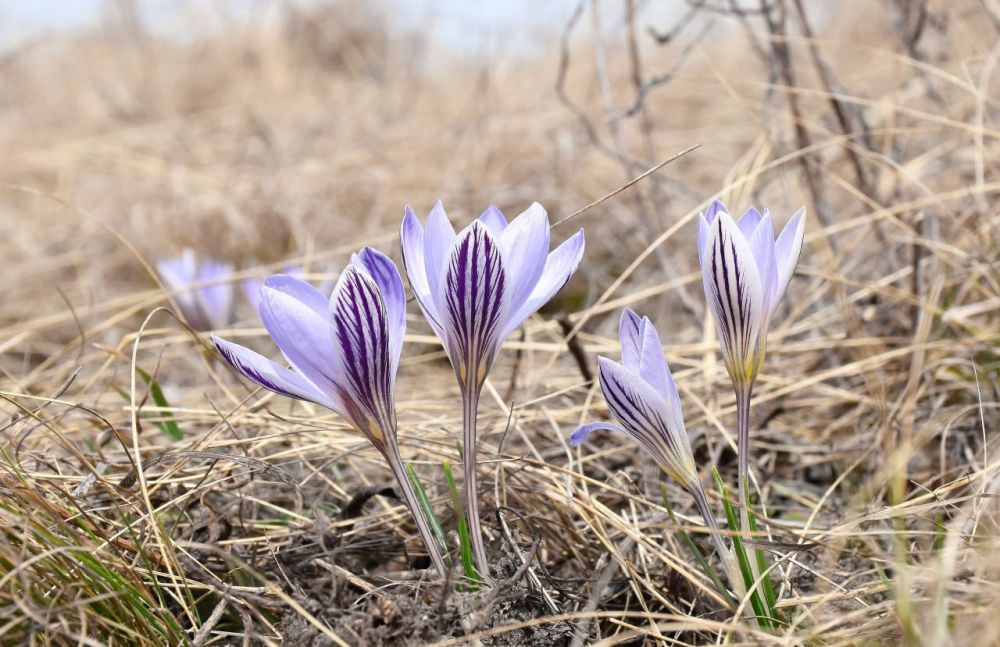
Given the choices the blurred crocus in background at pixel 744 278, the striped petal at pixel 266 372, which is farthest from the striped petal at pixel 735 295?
the striped petal at pixel 266 372

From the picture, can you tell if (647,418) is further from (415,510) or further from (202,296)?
(202,296)

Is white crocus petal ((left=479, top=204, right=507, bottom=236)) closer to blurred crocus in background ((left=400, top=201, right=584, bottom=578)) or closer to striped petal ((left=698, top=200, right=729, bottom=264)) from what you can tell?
blurred crocus in background ((left=400, top=201, right=584, bottom=578))

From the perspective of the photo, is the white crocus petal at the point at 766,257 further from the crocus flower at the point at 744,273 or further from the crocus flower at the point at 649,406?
the crocus flower at the point at 649,406

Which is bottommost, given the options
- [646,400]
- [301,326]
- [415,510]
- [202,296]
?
[202,296]

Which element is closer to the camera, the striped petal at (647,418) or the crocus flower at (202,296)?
the striped petal at (647,418)

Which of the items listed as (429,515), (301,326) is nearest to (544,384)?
(429,515)

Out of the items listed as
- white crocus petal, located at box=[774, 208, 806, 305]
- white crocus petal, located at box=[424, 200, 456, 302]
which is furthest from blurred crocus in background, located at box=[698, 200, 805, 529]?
white crocus petal, located at box=[424, 200, 456, 302]

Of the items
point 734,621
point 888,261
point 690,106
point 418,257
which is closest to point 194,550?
point 418,257
